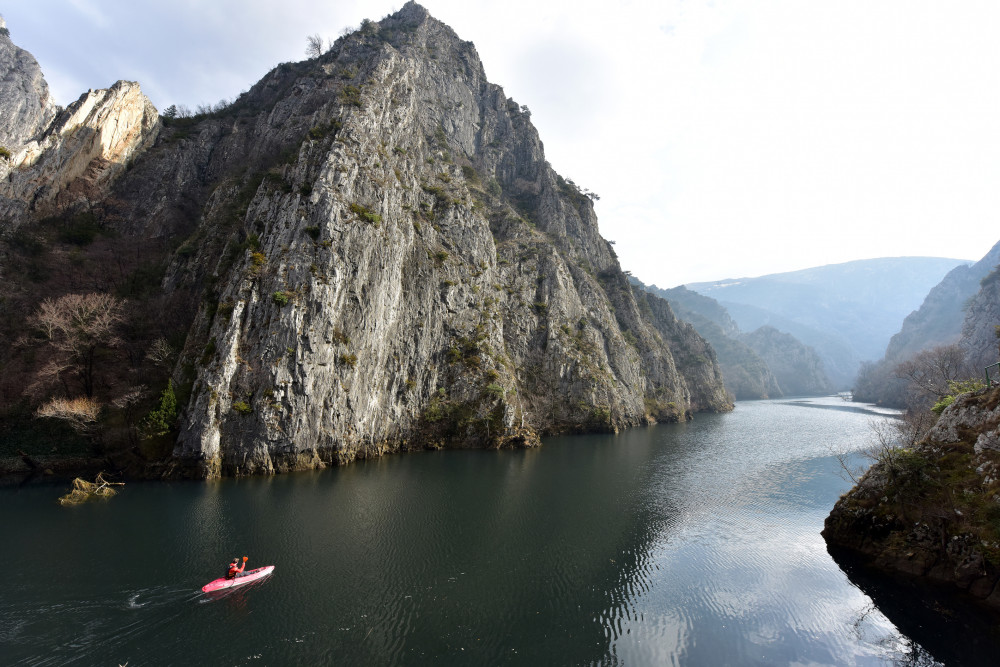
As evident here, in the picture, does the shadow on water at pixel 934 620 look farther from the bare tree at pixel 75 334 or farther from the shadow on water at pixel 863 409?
the shadow on water at pixel 863 409

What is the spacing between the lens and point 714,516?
2745 centimetres

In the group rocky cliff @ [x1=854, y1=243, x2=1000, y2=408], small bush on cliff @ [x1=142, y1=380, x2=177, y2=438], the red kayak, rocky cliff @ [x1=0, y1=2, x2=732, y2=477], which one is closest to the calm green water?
the red kayak

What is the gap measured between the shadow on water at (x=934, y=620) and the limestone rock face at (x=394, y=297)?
3923 centimetres

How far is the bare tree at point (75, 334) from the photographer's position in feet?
119

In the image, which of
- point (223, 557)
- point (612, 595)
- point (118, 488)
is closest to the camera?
point (612, 595)

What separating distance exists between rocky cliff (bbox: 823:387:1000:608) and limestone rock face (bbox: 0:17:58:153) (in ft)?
357

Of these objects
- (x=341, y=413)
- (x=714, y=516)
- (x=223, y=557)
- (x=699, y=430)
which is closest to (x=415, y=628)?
(x=223, y=557)

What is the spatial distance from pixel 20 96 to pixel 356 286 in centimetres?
7909

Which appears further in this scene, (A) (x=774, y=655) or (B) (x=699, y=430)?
(B) (x=699, y=430)

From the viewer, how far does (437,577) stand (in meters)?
18.4

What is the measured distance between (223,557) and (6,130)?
3572 inches

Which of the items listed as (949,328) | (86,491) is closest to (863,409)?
(949,328)

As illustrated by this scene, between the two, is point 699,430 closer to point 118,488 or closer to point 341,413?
point 341,413

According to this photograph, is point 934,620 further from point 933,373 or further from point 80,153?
point 80,153
